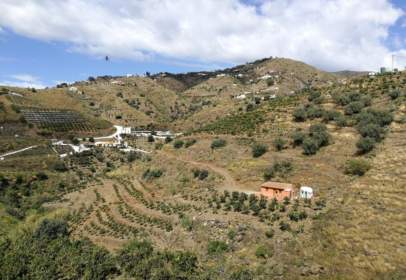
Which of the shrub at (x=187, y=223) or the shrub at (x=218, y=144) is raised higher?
the shrub at (x=218, y=144)

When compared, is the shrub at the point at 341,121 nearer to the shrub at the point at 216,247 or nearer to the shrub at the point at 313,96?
the shrub at the point at 313,96

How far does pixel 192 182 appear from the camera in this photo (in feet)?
151

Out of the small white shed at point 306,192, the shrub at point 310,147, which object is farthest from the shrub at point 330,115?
the small white shed at point 306,192

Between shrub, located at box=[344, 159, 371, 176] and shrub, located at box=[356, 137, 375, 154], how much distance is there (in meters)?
3.13

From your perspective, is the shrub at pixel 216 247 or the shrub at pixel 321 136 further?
the shrub at pixel 321 136

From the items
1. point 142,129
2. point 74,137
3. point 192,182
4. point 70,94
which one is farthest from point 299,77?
point 192,182

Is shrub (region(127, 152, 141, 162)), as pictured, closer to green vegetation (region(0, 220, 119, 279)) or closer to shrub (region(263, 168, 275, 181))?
green vegetation (region(0, 220, 119, 279))

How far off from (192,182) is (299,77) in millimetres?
125039

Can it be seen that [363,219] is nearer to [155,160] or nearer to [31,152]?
[155,160]

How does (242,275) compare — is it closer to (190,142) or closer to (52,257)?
(52,257)

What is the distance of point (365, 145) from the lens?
40.1 metres

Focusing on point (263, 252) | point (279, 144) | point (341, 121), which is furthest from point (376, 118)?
point (263, 252)

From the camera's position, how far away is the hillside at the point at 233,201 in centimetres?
2527

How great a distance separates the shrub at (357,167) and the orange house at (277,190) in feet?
17.9
